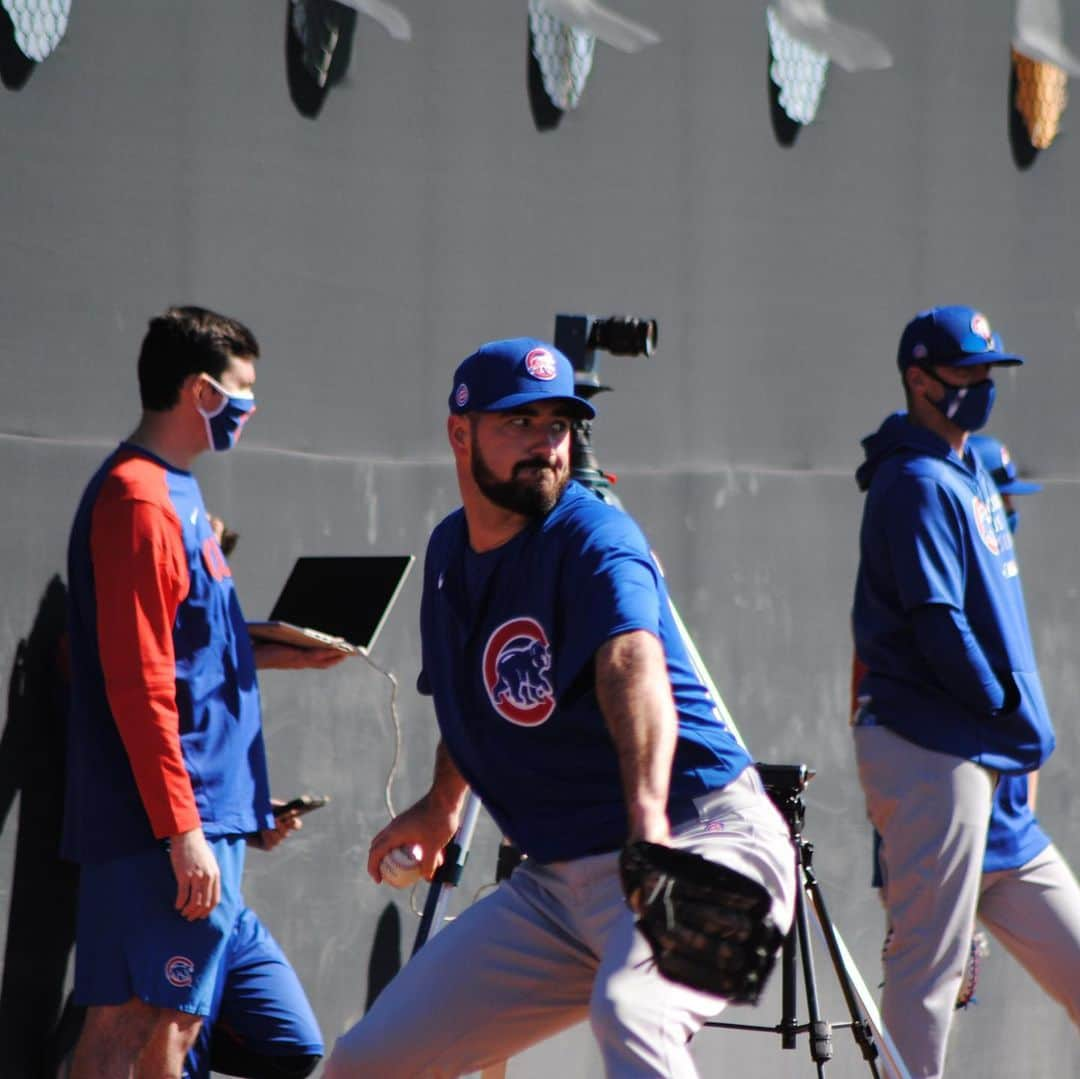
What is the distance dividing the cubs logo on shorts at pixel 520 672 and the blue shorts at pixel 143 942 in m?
1.14

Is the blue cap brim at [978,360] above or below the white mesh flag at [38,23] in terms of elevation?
below

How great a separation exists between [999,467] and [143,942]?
Answer: 343 centimetres

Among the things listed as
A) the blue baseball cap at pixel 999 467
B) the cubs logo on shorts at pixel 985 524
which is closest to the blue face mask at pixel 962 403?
the cubs logo on shorts at pixel 985 524

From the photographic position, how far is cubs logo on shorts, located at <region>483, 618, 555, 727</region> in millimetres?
3434

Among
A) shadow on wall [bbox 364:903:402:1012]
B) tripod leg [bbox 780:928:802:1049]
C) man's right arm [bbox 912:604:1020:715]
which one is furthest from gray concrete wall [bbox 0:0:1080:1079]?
man's right arm [bbox 912:604:1020:715]

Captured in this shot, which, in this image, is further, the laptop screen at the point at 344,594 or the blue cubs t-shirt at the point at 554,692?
the laptop screen at the point at 344,594

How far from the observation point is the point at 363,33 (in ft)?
17.3

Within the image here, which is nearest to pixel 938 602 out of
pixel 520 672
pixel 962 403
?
pixel 962 403

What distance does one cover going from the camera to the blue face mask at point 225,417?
446 centimetres

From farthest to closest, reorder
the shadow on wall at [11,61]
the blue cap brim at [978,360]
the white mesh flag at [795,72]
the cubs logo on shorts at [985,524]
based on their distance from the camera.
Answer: the white mesh flag at [795,72] → the blue cap brim at [978,360] → the cubs logo on shorts at [985,524] → the shadow on wall at [11,61]

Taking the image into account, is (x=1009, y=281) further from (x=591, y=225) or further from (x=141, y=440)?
(x=141, y=440)

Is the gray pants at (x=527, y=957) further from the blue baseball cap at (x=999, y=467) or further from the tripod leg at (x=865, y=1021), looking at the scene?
the blue baseball cap at (x=999, y=467)

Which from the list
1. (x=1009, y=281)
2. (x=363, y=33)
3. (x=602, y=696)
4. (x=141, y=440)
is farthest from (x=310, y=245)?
(x=1009, y=281)

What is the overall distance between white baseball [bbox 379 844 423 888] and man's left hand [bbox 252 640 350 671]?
934 millimetres
